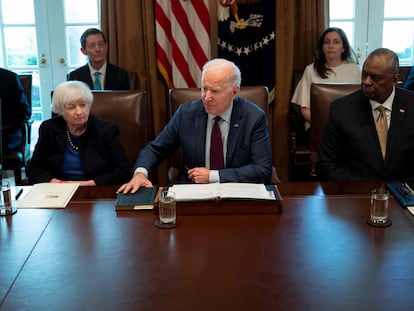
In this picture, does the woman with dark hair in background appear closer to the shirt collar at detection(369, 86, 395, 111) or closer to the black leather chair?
the shirt collar at detection(369, 86, 395, 111)

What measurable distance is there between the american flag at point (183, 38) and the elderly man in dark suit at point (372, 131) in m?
1.51

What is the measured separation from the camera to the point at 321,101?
8.95 feet

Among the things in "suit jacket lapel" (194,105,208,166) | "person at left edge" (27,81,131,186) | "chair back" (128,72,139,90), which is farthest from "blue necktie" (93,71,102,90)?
"suit jacket lapel" (194,105,208,166)

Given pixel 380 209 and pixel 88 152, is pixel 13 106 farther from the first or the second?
pixel 380 209

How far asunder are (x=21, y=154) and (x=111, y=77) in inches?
31.7

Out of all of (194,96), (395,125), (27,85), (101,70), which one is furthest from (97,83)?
(395,125)

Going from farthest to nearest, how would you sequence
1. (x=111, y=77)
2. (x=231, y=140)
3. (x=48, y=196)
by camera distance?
(x=111, y=77) < (x=231, y=140) < (x=48, y=196)

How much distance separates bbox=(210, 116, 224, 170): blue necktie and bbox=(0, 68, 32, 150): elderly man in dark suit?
1634 millimetres

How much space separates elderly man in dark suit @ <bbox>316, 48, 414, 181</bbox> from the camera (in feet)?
7.73

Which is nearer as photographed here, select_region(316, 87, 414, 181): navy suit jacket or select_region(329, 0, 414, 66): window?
select_region(316, 87, 414, 181): navy suit jacket

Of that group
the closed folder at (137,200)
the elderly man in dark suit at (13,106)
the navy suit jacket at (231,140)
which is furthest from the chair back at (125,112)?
the elderly man in dark suit at (13,106)

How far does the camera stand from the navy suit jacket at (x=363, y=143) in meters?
2.36

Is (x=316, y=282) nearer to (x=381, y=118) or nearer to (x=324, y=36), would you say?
(x=381, y=118)

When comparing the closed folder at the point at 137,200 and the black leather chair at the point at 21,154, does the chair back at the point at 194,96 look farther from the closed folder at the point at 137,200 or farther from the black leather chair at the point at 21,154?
the black leather chair at the point at 21,154
